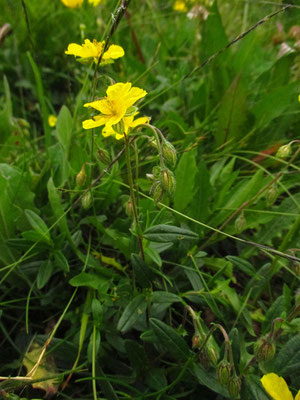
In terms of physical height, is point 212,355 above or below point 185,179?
below

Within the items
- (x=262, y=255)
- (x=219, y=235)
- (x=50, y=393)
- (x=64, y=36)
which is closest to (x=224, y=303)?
(x=219, y=235)

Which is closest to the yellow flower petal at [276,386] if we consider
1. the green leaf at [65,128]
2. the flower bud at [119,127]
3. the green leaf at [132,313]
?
the green leaf at [132,313]

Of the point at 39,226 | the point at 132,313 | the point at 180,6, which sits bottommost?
the point at 132,313

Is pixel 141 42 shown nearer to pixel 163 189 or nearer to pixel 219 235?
pixel 219 235

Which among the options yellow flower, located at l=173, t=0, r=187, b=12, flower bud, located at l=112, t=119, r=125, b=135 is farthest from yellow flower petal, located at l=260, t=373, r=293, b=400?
yellow flower, located at l=173, t=0, r=187, b=12

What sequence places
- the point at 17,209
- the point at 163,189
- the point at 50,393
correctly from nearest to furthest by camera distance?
the point at 163,189, the point at 50,393, the point at 17,209

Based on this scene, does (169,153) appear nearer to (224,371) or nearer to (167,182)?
(167,182)

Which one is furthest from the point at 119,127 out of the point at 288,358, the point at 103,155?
the point at 288,358
